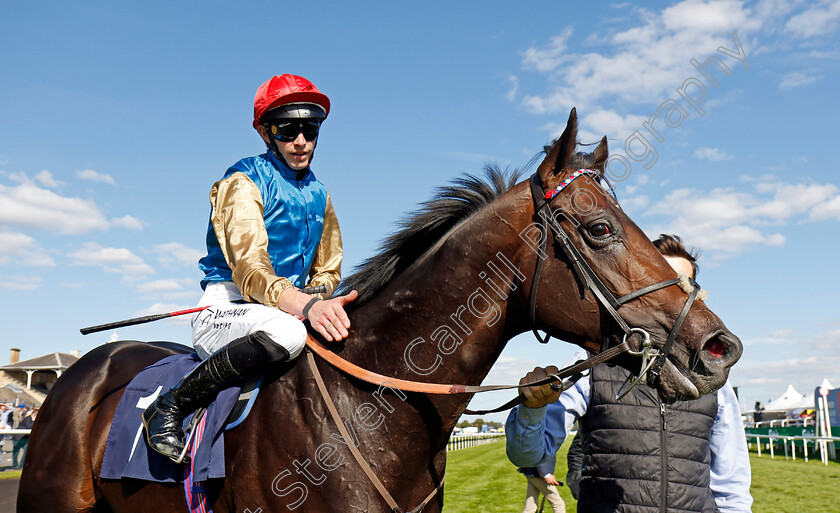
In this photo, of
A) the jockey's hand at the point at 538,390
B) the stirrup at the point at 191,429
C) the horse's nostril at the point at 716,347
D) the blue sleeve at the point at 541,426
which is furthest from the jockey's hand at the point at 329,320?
the horse's nostril at the point at 716,347

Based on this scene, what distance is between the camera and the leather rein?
7.50 ft

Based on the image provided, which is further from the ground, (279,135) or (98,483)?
(279,135)

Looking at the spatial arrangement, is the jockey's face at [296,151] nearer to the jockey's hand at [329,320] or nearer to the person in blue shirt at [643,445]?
the jockey's hand at [329,320]

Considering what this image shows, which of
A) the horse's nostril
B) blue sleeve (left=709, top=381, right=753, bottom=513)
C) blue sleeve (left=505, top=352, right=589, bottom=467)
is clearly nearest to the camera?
the horse's nostril

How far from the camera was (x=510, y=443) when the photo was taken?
306 cm

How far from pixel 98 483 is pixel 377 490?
1.74 meters

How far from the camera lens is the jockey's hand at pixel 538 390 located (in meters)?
2.56

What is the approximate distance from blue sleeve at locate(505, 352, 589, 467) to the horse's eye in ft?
2.93

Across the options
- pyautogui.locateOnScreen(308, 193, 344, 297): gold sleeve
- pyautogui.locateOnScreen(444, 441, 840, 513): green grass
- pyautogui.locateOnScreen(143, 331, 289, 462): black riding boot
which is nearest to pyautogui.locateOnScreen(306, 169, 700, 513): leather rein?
pyautogui.locateOnScreen(143, 331, 289, 462): black riding boot

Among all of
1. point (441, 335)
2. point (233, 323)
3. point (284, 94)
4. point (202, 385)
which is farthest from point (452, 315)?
point (284, 94)

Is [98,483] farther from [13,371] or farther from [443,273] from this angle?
[13,371]

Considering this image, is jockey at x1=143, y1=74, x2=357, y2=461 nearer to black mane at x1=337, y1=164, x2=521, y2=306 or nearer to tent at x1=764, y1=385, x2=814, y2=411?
black mane at x1=337, y1=164, x2=521, y2=306

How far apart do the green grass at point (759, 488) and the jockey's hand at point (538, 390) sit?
824 centimetres

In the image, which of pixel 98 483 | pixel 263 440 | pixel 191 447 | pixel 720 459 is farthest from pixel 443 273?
pixel 98 483
